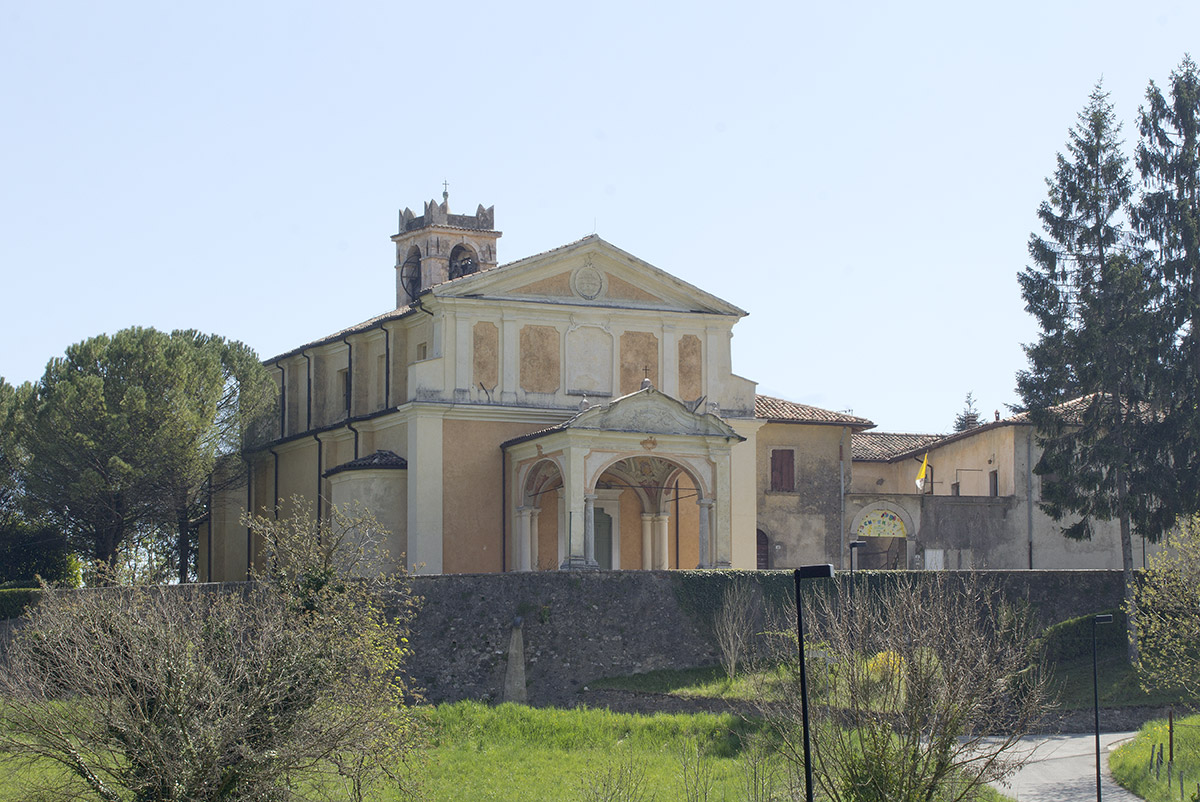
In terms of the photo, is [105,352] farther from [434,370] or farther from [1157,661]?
[1157,661]

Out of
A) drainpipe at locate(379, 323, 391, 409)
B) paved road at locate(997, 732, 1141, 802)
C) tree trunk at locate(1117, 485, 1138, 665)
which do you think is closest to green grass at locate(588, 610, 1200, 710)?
tree trunk at locate(1117, 485, 1138, 665)

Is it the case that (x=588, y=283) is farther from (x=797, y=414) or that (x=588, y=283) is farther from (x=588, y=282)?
(x=797, y=414)

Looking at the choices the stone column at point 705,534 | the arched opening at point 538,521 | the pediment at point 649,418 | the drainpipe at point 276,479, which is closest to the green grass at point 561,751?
the stone column at point 705,534

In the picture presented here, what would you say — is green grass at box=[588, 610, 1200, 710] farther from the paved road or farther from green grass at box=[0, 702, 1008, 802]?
green grass at box=[0, 702, 1008, 802]

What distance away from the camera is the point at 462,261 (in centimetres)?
5447

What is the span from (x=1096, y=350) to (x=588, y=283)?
12.8m

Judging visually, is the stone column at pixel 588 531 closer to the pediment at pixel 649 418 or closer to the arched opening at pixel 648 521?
the pediment at pixel 649 418

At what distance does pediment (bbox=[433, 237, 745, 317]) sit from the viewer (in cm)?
4303

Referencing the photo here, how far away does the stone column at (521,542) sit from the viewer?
137 feet

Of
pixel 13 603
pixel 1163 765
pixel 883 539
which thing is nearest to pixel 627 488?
pixel 883 539

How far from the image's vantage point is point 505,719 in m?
34.6

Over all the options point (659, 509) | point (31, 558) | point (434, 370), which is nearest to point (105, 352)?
point (31, 558)

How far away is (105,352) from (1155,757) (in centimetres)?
2775

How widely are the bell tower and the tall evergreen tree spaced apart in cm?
2121
